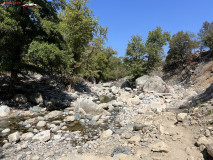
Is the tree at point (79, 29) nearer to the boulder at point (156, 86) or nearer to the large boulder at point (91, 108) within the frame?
the large boulder at point (91, 108)

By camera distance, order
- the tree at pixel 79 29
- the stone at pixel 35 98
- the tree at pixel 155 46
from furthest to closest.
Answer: the tree at pixel 155 46 < the tree at pixel 79 29 < the stone at pixel 35 98

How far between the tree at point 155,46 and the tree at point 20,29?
18033mm

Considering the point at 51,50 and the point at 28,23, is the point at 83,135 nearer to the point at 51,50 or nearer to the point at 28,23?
the point at 51,50

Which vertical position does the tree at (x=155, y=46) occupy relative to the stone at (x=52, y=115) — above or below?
above

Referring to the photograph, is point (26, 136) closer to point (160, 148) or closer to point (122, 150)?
point (122, 150)

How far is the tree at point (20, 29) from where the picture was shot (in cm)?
877

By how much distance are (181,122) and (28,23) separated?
12.5m

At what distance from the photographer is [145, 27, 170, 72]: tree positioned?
24.4 metres

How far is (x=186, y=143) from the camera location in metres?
4.26

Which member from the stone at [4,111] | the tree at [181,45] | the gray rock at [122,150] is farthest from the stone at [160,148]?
the tree at [181,45]

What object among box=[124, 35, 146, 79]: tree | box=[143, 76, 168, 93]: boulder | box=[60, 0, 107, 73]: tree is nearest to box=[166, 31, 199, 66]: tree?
box=[124, 35, 146, 79]: tree

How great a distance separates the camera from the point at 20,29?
9156 mm

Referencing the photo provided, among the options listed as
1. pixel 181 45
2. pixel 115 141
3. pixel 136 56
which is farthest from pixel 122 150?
pixel 181 45

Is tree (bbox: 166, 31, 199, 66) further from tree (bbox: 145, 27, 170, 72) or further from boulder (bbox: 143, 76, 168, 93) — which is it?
boulder (bbox: 143, 76, 168, 93)
